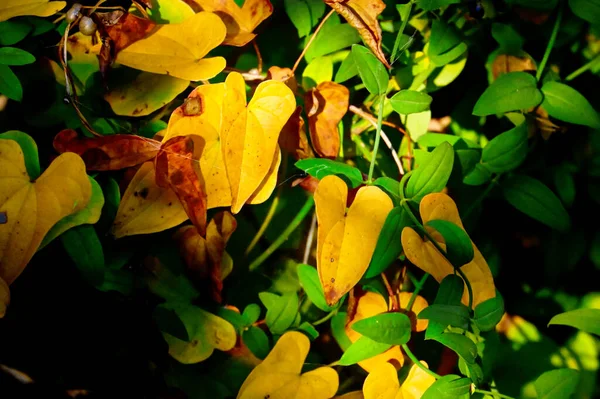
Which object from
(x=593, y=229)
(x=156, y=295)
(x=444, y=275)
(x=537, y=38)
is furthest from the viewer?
(x=593, y=229)

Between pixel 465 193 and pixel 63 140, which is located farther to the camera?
pixel 465 193

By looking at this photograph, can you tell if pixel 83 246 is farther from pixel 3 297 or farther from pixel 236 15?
pixel 236 15

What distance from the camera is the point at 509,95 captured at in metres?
0.67

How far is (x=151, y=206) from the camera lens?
611 millimetres

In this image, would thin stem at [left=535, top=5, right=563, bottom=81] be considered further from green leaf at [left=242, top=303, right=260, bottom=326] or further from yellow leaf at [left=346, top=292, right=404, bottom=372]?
green leaf at [left=242, top=303, right=260, bottom=326]

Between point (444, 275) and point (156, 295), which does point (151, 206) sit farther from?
point (444, 275)

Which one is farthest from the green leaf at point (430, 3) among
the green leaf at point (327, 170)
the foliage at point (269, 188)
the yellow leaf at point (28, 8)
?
the yellow leaf at point (28, 8)

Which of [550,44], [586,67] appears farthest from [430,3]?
[586,67]

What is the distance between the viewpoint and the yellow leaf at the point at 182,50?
0.62 m

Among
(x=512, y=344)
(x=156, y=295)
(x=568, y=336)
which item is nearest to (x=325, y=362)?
(x=156, y=295)

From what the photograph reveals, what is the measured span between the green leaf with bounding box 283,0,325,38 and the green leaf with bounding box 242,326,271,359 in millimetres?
417

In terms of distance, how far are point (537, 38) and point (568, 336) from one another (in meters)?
0.57

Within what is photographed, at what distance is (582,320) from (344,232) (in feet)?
0.89

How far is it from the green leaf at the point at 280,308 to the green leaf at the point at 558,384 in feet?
0.98
